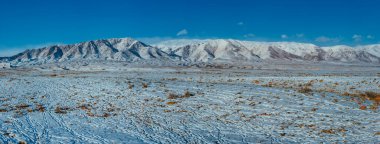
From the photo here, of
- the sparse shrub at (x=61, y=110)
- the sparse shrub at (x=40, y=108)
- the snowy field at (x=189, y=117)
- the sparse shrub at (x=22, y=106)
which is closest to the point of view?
the snowy field at (x=189, y=117)

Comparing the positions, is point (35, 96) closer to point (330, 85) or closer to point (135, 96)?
point (135, 96)

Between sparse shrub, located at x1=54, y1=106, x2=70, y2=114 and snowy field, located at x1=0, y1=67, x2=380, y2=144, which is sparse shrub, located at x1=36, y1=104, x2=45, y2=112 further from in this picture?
sparse shrub, located at x1=54, y1=106, x2=70, y2=114

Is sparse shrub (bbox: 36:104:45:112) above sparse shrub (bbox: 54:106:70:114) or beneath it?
above

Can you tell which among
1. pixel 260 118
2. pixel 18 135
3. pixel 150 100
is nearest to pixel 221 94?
pixel 150 100

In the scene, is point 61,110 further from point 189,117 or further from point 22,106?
point 189,117

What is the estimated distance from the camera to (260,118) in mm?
16875

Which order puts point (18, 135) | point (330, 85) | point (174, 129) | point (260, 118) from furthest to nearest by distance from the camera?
point (330, 85)
point (260, 118)
point (174, 129)
point (18, 135)

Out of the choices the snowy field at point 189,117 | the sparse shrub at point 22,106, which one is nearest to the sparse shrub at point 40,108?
the snowy field at point 189,117

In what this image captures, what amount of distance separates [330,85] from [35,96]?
82.6 ft

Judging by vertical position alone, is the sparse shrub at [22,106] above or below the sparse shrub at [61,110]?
above

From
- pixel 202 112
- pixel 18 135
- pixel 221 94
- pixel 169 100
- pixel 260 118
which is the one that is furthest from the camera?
pixel 221 94

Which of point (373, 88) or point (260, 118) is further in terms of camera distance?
point (373, 88)

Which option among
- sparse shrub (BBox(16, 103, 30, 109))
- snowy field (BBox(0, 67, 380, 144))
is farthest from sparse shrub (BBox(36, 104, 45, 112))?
sparse shrub (BBox(16, 103, 30, 109))

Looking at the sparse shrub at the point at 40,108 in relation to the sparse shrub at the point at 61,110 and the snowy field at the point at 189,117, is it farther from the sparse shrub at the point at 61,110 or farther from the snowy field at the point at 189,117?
the sparse shrub at the point at 61,110
